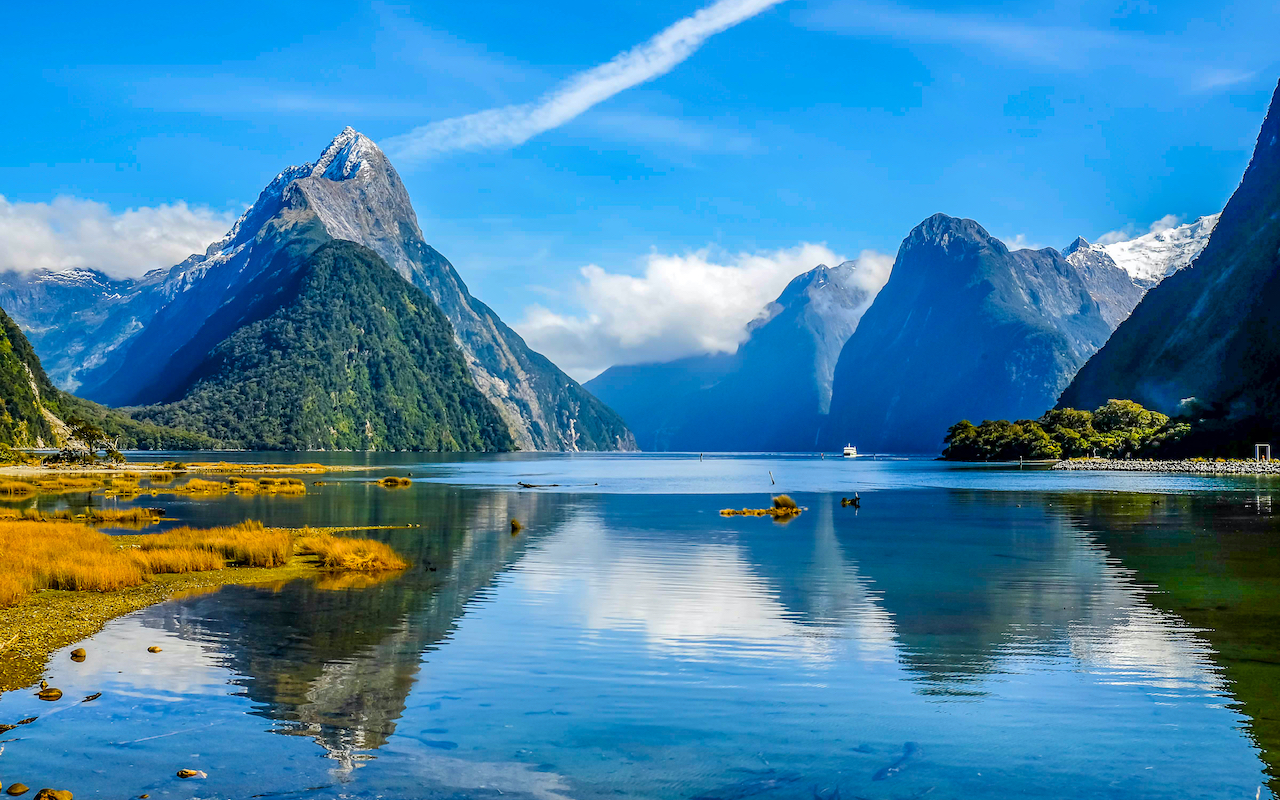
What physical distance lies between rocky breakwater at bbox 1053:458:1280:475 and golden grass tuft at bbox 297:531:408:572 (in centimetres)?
14672

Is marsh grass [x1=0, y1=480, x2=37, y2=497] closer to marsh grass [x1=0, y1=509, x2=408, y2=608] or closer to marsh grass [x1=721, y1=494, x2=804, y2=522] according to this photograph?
marsh grass [x1=0, y1=509, x2=408, y2=608]

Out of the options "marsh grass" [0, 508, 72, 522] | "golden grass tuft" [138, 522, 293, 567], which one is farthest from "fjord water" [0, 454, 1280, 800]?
"marsh grass" [0, 508, 72, 522]

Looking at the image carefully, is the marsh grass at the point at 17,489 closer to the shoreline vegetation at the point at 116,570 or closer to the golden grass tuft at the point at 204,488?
the golden grass tuft at the point at 204,488

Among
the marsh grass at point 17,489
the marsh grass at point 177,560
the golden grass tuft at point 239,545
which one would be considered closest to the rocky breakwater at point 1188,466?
the golden grass tuft at point 239,545

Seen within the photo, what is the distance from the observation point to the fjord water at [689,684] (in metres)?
15.3

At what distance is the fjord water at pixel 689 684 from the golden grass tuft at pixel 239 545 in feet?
18.5

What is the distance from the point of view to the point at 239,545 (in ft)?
133

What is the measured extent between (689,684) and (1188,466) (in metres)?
172

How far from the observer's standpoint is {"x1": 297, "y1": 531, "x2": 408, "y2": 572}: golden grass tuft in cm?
3906

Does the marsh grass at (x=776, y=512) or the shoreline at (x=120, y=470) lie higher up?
the shoreline at (x=120, y=470)

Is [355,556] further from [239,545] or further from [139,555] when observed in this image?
[139,555]

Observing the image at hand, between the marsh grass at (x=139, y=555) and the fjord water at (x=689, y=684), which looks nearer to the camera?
the fjord water at (x=689, y=684)

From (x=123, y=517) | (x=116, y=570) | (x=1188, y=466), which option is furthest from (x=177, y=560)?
(x=1188, y=466)

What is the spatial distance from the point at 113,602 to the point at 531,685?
54.3ft
